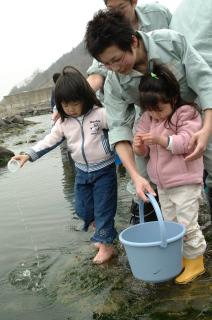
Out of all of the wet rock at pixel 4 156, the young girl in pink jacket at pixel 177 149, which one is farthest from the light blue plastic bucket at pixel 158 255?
the wet rock at pixel 4 156

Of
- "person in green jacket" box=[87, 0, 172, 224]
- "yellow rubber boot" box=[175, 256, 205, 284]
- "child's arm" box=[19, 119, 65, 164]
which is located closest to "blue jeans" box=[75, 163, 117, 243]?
"person in green jacket" box=[87, 0, 172, 224]

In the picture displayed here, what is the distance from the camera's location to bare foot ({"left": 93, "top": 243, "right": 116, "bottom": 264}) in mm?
3736

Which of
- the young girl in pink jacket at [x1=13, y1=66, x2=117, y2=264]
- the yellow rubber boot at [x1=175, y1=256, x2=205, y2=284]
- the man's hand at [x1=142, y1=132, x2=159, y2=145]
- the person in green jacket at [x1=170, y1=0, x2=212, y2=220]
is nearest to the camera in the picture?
the man's hand at [x1=142, y1=132, x2=159, y2=145]

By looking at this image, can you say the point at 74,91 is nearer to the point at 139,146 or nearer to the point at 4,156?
the point at 139,146

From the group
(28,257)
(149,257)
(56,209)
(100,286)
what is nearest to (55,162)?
(56,209)

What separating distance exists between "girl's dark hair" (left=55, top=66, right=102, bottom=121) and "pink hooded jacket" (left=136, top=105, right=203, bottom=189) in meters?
0.71

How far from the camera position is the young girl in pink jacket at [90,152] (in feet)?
12.1

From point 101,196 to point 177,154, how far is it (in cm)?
96

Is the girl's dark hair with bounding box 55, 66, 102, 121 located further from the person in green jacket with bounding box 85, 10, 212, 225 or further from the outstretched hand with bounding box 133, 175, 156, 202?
the outstretched hand with bounding box 133, 175, 156, 202

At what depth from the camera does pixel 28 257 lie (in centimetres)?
426

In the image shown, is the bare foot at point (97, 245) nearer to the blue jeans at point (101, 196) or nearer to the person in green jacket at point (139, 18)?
the blue jeans at point (101, 196)

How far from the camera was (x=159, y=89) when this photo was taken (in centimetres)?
300

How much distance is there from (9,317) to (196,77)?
195 cm

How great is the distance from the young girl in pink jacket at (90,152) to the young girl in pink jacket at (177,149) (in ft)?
2.16
